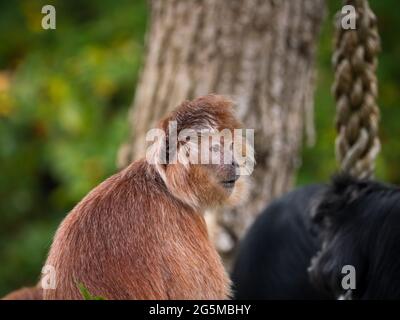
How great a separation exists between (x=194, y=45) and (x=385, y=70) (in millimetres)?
3428

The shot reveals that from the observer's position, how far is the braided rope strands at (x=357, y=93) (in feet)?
9.36

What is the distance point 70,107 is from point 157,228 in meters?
3.84

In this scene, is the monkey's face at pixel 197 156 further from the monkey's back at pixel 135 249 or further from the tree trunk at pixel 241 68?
the tree trunk at pixel 241 68

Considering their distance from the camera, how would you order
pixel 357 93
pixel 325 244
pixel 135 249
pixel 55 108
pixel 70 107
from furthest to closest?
pixel 55 108
pixel 70 107
pixel 357 93
pixel 325 244
pixel 135 249

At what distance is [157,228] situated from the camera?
1.91 m

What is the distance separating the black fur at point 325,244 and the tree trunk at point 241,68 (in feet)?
0.79

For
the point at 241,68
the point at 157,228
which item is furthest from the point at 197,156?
the point at 241,68

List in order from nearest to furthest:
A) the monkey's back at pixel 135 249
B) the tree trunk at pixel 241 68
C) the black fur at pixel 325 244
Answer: the monkey's back at pixel 135 249 < the black fur at pixel 325 244 < the tree trunk at pixel 241 68

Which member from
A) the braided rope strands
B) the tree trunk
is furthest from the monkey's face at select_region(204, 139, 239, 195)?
the tree trunk

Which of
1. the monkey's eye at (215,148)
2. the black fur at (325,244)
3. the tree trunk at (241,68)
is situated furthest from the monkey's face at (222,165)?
the tree trunk at (241,68)

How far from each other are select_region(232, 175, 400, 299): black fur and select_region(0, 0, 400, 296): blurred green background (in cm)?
230

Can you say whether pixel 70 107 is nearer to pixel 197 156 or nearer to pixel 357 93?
pixel 357 93

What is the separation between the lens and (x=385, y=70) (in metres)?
6.50
